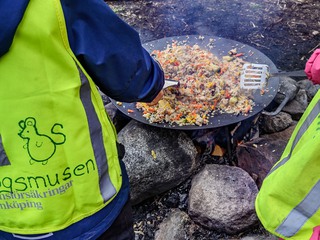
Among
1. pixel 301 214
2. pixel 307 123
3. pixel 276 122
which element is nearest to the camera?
pixel 301 214

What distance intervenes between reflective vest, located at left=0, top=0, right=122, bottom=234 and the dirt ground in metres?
2.96

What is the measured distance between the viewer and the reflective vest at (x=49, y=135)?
130 centimetres

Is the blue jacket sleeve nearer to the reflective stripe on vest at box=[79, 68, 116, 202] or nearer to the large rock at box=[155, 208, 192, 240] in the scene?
the reflective stripe on vest at box=[79, 68, 116, 202]

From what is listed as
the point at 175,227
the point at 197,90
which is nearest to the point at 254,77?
the point at 197,90

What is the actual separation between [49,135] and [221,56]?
7.83ft

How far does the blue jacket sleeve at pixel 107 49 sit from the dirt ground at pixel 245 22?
2768 mm

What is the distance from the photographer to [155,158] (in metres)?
2.94

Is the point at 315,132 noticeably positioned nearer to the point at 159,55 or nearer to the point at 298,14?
the point at 159,55

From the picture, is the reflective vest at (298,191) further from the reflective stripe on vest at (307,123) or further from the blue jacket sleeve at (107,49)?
the blue jacket sleeve at (107,49)

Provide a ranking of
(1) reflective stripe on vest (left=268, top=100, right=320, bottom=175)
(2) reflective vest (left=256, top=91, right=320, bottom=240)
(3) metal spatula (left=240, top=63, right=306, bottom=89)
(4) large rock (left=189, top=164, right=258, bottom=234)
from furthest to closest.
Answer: (3) metal spatula (left=240, top=63, right=306, bottom=89) → (4) large rock (left=189, top=164, right=258, bottom=234) → (1) reflective stripe on vest (left=268, top=100, right=320, bottom=175) → (2) reflective vest (left=256, top=91, right=320, bottom=240)

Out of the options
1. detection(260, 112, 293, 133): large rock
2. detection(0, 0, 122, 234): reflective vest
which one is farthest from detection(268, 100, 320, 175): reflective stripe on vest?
detection(260, 112, 293, 133): large rock

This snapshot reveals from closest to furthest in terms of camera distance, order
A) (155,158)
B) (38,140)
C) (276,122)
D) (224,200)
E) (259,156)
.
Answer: (38,140)
(224,200)
(155,158)
(259,156)
(276,122)

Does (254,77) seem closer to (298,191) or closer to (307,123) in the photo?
(307,123)

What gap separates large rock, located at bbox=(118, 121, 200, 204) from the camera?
9.59 ft
